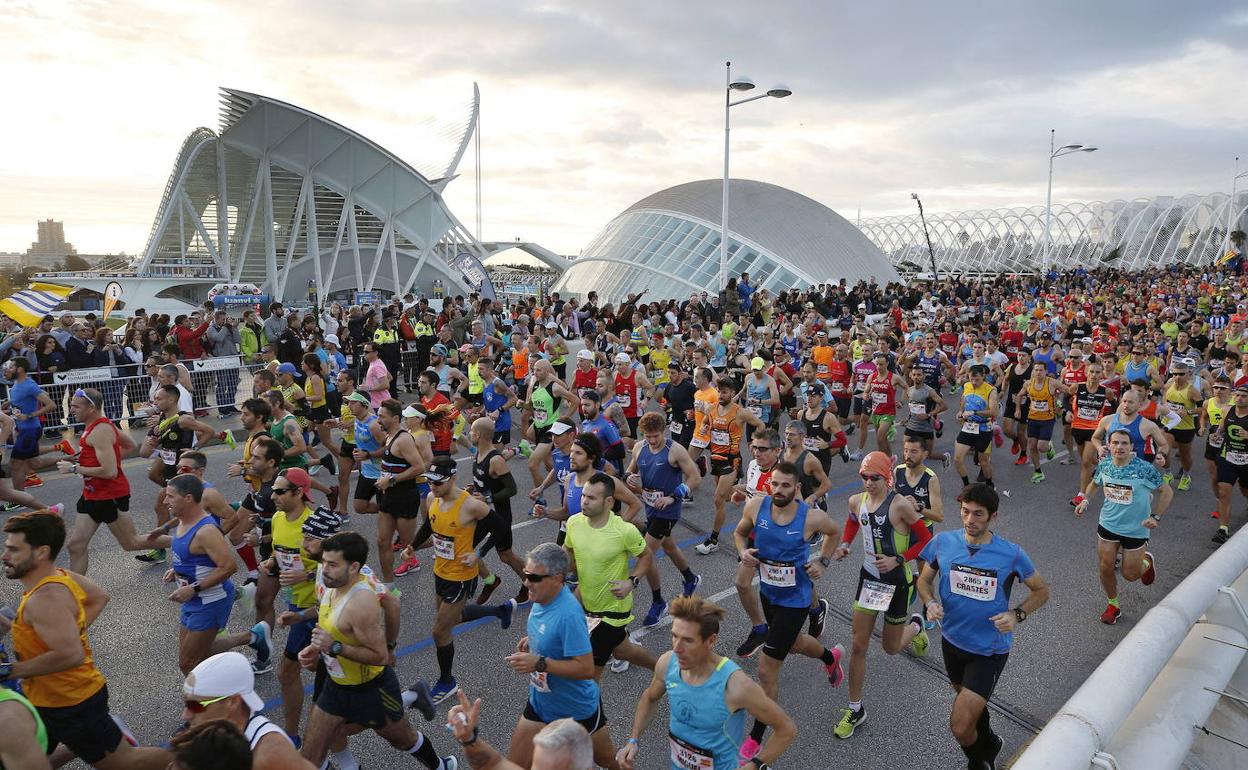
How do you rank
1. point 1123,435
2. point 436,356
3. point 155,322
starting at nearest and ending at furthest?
1. point 1123,435
2. point 436,356
3. point 155,322

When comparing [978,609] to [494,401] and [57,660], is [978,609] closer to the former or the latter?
[57,660]

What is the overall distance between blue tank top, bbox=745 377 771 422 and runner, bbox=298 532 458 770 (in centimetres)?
630

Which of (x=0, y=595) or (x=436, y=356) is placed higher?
(x=436, y=356)

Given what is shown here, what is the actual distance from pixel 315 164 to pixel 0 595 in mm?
36943

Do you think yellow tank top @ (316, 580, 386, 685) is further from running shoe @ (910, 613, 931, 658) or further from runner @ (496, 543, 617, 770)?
running shoe @ (910, 613, 931, 658)

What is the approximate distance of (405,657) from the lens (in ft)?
17.2

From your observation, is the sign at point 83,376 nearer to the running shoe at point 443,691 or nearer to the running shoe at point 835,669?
the running shoe at point 443,691

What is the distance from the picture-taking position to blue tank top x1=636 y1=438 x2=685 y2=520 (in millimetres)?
6082

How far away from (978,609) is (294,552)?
4.17m

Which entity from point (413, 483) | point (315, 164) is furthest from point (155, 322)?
point (315, 164)

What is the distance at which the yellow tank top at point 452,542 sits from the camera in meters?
4.81

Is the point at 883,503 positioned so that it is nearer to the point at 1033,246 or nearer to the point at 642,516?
the point at 642,516

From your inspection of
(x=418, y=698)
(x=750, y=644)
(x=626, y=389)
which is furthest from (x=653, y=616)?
(x=626, y=389)

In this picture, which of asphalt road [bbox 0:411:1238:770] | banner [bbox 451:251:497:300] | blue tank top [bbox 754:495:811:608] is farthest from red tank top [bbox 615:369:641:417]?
banner [bbox 451:251:497:300]
